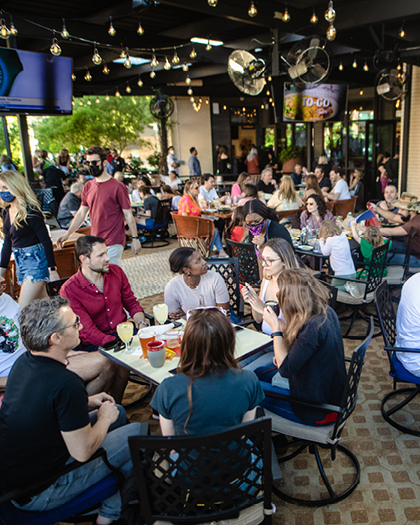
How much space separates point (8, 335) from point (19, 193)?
1531 mm

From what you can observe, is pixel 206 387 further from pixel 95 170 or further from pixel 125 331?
pixel 95 170

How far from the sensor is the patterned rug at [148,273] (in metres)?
6.19

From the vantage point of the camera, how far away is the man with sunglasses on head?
1739mm

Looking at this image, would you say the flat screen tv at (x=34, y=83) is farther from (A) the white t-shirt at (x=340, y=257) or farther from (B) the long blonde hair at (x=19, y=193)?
(A) the white t-shirt at (x=340, y=257)

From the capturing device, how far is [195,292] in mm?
3305

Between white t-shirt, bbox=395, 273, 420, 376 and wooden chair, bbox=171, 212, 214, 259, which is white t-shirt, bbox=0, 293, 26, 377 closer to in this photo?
white t-shirt, bbox=395, 273, 420, 376

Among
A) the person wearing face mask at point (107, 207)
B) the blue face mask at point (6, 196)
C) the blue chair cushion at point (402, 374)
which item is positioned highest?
the blue face mask at point (6, 196)

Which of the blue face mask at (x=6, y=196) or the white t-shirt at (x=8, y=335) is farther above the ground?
the blue face mask at (x=6, y=196)

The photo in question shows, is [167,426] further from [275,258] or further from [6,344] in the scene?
[275,258]

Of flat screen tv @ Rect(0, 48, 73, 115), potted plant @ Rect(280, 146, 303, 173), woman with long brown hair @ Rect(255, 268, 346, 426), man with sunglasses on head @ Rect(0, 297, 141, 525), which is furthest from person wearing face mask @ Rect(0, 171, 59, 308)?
potted plant @ Rect(280, 146, 303, 173)

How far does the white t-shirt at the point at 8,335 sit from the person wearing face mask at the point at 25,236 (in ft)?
4.07

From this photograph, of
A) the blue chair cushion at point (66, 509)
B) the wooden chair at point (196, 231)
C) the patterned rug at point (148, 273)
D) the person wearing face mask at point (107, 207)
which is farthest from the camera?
the wooden chair at point (196, 231)

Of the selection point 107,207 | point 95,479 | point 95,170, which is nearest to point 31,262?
point 107,207

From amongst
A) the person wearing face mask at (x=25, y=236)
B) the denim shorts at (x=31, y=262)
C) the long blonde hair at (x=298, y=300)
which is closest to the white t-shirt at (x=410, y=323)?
the long blonde hair at (x=298, y=300)
